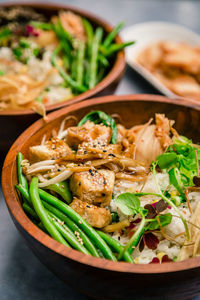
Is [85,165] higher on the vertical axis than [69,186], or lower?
higher

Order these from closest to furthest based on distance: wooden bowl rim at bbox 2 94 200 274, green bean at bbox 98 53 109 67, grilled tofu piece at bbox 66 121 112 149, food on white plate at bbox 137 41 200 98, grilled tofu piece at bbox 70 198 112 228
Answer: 1. wooden bowl rim at bbox 2 94 200 274
2. grilled tofu piece at bbox 70 198 112 228
3. grilled tofu piece at bbox 66 121 112 149
4. green bean at bbox 98 53 109 67
5. food on white plate at bbox 137 41 200 98

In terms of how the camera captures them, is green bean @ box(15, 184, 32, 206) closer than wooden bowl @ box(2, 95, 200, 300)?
No

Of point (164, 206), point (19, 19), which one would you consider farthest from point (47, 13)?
point (164, 206)

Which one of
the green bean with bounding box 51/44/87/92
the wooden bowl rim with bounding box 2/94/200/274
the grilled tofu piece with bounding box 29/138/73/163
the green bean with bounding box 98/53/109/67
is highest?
the green bean with bounding box 98/53/109/67

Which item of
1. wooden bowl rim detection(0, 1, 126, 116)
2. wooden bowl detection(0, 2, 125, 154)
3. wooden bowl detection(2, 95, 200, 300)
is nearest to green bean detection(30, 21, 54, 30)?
wooden bowl rim detection(0, 1, 126, 116)

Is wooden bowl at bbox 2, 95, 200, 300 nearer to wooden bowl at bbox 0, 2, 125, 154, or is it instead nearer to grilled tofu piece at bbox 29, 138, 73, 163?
grilled tofu piece at bbox 29, 138, 73, 163

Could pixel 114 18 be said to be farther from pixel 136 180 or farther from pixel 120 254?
pixel 120 254

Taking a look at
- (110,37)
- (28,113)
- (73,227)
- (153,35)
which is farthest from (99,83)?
(153,35)

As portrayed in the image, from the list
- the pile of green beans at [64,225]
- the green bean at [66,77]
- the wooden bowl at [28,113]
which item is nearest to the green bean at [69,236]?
the pile of green beans at [64,225]
